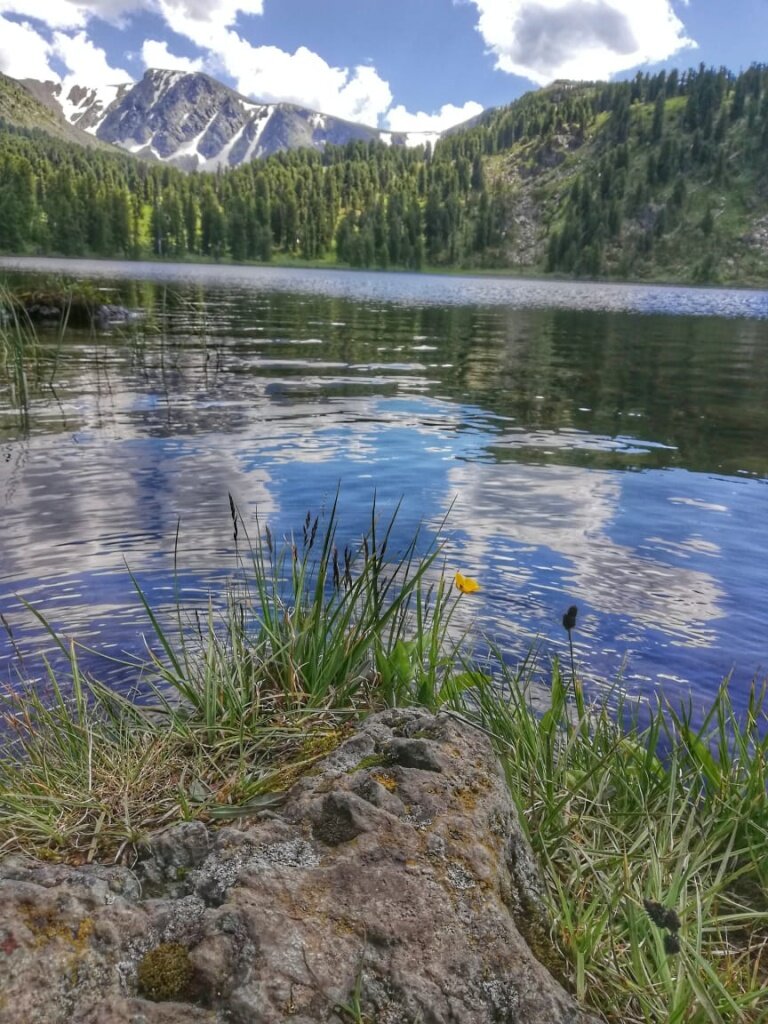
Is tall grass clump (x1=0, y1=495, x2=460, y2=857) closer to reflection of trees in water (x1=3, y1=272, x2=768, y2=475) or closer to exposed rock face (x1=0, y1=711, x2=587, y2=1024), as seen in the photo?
exposed rock face (x1=0, y1=711, x2=587, y2=1024)

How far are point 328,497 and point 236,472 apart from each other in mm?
2118

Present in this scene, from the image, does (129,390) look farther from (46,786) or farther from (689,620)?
(46,786)

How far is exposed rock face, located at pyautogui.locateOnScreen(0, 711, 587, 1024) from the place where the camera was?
1804 mm

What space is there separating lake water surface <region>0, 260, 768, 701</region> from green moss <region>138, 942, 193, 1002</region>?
127 inches

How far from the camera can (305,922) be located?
78.8 inches

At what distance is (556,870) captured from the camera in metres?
3.05

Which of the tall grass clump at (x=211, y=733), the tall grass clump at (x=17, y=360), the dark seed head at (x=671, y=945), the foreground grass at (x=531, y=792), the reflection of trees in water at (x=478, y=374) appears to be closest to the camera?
the dark seed head at (x=671, y=945)

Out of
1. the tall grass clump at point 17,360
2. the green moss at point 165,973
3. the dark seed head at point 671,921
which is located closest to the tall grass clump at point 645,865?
the dark seed head at point 671,921

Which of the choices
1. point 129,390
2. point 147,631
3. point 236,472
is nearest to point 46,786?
point 147,631

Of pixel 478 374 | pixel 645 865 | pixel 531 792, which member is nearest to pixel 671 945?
pixel 645 865

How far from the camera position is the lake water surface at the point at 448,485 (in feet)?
22.6

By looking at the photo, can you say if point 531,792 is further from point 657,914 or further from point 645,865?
point 657,914

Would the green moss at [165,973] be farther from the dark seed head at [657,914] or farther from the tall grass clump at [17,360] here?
the tall grass clump at [17,360]

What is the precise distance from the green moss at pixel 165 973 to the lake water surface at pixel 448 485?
127 inches
